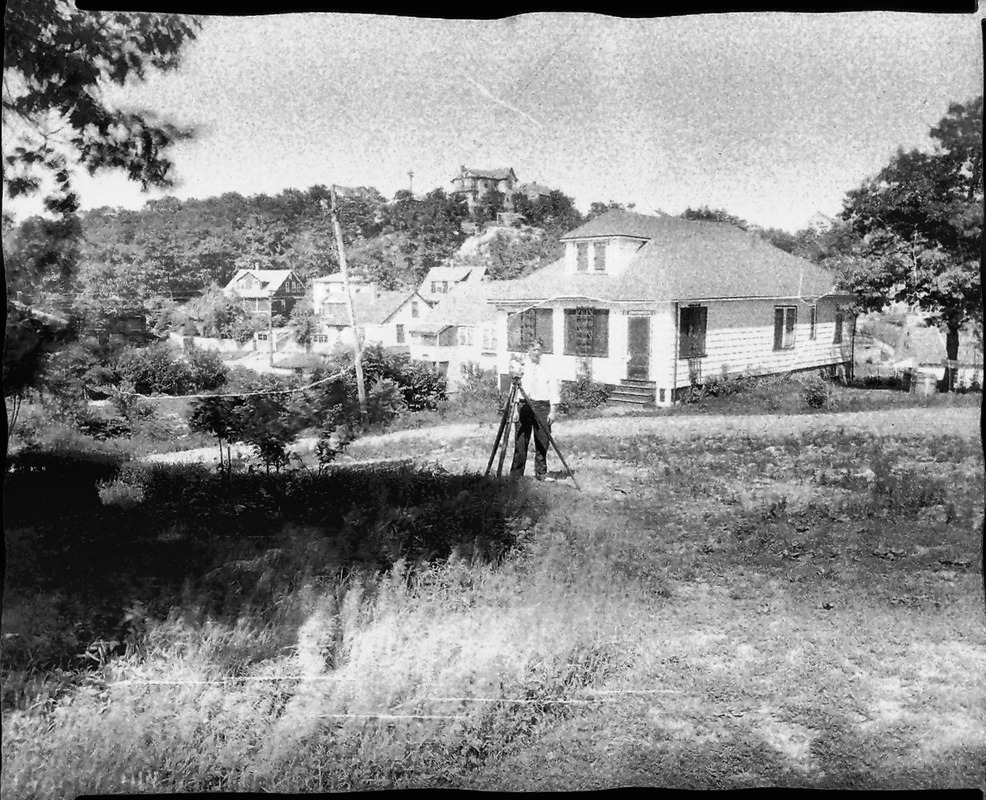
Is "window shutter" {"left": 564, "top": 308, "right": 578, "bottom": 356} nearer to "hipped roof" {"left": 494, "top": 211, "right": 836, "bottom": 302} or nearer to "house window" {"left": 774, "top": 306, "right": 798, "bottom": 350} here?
"hipped roof" {"left": 494, "top": 211, "right": 836, "bottom": 302}

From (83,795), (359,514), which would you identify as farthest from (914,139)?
(83,795)

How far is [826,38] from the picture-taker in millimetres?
2982

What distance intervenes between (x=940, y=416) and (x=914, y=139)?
105cm

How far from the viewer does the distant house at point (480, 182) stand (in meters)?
2.98

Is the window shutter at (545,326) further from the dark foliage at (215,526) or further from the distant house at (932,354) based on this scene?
the distant house at (932,354)

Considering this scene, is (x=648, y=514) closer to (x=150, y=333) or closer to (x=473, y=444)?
(x=473, y=444)

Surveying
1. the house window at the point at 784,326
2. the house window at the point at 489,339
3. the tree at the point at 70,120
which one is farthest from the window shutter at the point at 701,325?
the tree at the point at 70,120

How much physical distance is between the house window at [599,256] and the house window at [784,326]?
2.36ft

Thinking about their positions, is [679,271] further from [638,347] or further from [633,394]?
[633,394]

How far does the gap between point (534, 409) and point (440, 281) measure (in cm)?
62

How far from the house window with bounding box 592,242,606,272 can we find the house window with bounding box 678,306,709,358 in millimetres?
344

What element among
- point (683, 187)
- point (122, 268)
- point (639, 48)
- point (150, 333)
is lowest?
point (150, 333)

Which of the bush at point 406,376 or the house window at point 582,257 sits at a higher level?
the house window at point 582,257

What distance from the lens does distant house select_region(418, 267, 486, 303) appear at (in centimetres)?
308
